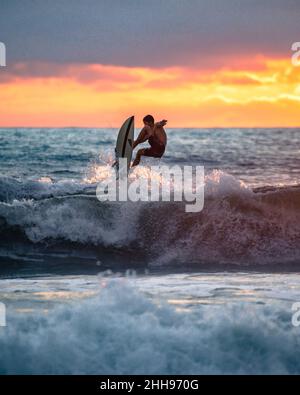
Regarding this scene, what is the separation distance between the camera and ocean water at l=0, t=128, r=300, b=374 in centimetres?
808

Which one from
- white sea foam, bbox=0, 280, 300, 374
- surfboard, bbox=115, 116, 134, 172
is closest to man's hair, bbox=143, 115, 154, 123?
surfboard, bbox=115, 116, 134, 172

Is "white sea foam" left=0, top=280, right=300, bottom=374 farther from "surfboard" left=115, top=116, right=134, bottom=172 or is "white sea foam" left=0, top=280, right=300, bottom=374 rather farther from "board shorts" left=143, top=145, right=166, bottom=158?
"surfboard" left=115, top=116, right=134, bottom=172

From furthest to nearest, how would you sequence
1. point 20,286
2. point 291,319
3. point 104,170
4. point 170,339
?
point 104,170, point 20,286, point 291,319, point 170,339

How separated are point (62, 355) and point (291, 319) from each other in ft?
8.98

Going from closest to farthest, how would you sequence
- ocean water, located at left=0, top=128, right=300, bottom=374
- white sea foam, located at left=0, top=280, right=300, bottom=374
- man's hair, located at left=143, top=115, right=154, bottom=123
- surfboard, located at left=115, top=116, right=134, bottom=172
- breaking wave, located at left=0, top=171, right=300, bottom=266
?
white sea foam, located at left=0, top=280, right=300, bottom=374 < ocean water, located at left=0, top=128, right=300, bottom=374 < breaking wave, located at left=0, top=171, right=300, bottom=266 < man's hair, located at left=143, top=115, right=154, bottom=123 < surfboard, located at left=115, top=116, right=134, bottom=172

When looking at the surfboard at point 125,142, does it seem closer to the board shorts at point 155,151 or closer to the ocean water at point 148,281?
the board shorts at point 155,151

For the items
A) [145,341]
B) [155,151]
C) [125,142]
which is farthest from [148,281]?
[125,142]

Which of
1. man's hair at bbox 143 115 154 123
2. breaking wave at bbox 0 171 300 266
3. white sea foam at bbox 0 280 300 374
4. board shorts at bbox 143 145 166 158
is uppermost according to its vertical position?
man's hair at bbox 143 115 154 123

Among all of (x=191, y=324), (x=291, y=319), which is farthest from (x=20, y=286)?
(x=291, y=319)

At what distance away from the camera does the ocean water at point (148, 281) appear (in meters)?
8.08

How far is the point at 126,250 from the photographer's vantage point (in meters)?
14.7

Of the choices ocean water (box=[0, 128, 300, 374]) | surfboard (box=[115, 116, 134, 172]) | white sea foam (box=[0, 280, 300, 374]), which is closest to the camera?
white sea foam (box=[0, 280, 300, 374])

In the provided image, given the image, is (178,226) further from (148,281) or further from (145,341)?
(145,341)

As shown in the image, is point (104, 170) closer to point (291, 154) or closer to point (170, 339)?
point (170, 339)
